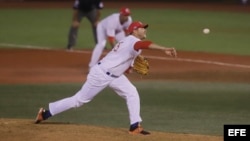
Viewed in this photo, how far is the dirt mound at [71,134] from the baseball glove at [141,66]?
92 cm

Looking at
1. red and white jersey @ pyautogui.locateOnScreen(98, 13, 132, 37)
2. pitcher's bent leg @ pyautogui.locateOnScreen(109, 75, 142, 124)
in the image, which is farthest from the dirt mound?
red and white jersey @ pyautogui.locateOnScreen(98, 13, 132, 37)

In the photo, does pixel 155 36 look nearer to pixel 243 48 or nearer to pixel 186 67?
pixel 243 48

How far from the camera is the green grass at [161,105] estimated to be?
34.9 ft

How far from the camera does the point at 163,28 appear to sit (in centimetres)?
2695

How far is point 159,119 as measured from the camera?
10914 mm

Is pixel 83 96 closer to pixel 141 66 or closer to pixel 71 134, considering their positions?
pixel 71 134

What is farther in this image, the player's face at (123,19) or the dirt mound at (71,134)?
the player's face at (123,19)

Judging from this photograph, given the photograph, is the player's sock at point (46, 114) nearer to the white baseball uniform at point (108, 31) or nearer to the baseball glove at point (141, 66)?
the baseball glove at point (141, 66)

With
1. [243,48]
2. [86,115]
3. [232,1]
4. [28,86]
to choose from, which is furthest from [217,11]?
[86,115]

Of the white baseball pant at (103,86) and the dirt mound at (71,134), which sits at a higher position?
the white baseball pant at (103,86)

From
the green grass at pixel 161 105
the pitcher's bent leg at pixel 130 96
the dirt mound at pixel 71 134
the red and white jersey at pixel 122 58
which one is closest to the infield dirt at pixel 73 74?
the dirt mound at pixel 71 134

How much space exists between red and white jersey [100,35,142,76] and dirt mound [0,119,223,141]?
2.98 feet

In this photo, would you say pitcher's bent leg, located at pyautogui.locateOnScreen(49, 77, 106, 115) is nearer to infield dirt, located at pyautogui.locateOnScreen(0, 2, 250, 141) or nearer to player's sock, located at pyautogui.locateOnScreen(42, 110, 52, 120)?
player's sock, located at pyautogui.locateOnScreen(42, 110, 52, 120)

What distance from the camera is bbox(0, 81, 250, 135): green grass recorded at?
1063cm
